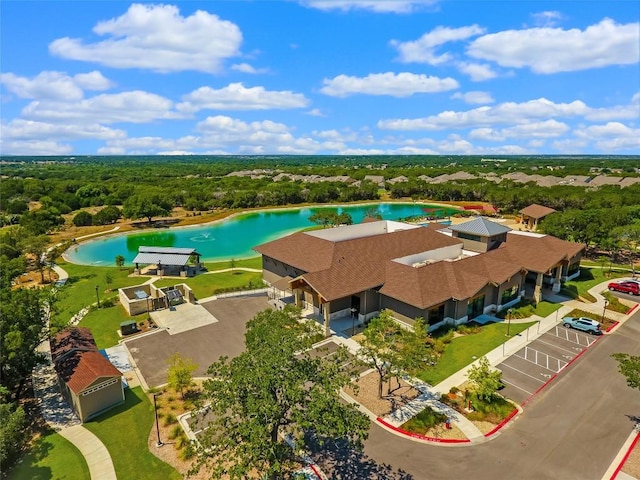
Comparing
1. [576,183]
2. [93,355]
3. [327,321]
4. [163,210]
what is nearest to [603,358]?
[327,321]

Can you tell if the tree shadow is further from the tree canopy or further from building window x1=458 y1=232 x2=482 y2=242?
building window x1=458 y1=232 x2=482 y2=242

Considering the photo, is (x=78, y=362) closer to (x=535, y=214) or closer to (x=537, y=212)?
(x=535, y=214)

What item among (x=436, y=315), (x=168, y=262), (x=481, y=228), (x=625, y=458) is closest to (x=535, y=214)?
(x=481, y=228)

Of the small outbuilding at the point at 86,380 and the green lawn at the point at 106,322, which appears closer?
the small outbuilding at the point at 86,380

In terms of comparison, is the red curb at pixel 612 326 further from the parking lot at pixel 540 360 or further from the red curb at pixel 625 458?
the red curb at pixel 625 458

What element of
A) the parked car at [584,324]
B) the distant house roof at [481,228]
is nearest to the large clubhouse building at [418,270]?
the distant house roof at [481,228]

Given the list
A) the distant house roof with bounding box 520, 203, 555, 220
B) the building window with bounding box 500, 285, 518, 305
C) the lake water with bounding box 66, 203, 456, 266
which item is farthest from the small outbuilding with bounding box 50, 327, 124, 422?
the distant house roof with bounding box 520, 203, 555, 220
